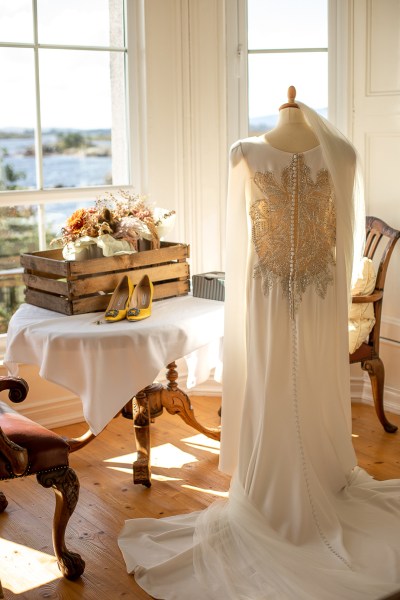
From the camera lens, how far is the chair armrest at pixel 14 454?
257 cm

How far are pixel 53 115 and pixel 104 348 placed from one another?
1.73m

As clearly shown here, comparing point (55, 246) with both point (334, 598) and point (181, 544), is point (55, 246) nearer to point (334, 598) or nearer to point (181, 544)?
point (181, 544)

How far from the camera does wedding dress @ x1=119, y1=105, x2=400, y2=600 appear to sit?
2.79m

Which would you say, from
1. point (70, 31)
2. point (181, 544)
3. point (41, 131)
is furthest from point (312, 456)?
point (70, 31)

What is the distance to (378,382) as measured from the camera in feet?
13.5

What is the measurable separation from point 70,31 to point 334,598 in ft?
10.2

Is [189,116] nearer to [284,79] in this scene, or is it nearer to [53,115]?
[284,79]

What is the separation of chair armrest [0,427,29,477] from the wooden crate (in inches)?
34.0

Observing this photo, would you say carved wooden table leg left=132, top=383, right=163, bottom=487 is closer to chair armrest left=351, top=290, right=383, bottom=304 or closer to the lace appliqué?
the lace appliqué

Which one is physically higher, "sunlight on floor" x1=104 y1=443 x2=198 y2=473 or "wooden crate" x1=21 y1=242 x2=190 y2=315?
"wooden crate" x1=21 y1=242 x2=190 y2=315

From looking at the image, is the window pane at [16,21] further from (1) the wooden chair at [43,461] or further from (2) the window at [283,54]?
(1) the wooden chair at [43,461]

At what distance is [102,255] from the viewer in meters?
3.54

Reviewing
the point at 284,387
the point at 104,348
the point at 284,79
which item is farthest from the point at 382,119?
the point at 104,348

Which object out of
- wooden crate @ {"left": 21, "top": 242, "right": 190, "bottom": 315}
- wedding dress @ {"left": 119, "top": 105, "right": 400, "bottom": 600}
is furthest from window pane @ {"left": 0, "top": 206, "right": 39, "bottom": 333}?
wedding dress @ {"left": 119, "top": 105, "right": 400, "bottom": 600}
